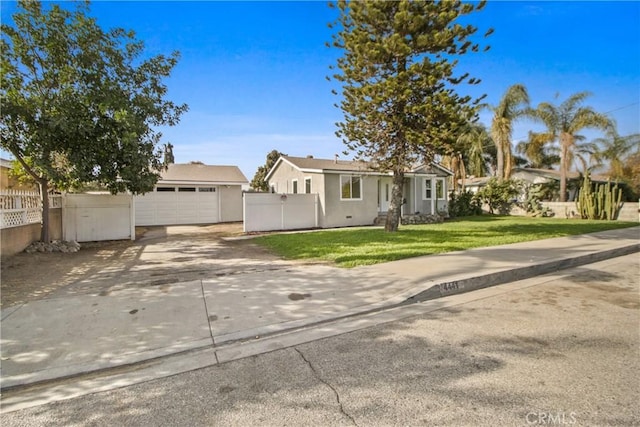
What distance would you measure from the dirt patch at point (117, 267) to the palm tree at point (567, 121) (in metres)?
23.1

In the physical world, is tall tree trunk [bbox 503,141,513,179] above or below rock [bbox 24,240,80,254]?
above

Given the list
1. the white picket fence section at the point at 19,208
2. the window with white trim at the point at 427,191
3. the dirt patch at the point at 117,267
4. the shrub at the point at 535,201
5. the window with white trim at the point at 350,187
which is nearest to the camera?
the dirt patch at the point at 117,267

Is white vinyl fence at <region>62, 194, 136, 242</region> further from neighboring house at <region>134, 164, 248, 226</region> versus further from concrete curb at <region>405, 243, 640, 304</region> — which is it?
concrete curb at <region>405, 243, 640, 304</region>

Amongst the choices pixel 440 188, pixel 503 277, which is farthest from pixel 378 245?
pixel 440 188

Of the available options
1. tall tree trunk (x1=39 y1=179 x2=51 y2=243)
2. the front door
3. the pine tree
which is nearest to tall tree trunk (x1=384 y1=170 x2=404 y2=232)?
the pine tree

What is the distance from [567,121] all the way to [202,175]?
25.0 m

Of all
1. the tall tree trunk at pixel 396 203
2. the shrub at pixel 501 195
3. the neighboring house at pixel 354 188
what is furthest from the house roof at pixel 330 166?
the shrub at pixel 501 195

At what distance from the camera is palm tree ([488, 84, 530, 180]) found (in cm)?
2400

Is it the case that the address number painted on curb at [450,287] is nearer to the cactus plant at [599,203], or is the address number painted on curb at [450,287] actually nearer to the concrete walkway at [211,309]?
the concrete walkway at [211,309]

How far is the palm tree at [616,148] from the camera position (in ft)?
78.2

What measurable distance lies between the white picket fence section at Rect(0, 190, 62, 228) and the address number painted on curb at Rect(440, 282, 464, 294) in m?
9.80

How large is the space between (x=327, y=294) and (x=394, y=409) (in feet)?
9.45

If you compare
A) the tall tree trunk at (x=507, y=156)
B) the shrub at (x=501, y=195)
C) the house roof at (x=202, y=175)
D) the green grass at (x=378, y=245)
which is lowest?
the green grass at (x=378, y=245)

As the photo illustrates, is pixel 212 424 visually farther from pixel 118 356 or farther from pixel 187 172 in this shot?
pixel 187 172
